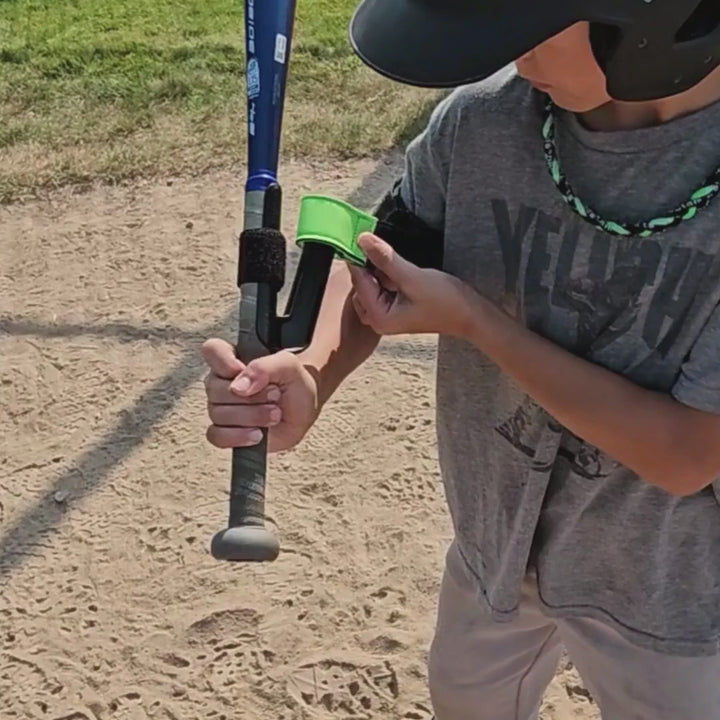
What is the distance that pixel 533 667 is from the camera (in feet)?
4.70

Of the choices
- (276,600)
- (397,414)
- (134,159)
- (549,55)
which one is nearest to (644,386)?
(549,55)

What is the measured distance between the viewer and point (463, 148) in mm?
1165

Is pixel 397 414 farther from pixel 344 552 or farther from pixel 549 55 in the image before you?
pixel 549 55

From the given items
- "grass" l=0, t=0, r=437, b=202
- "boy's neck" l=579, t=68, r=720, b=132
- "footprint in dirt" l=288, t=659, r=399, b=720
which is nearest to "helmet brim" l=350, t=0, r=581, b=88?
"boy's neck" l=579, t=68, r=720, b=132

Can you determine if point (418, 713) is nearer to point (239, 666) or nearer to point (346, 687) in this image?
point (346, 687)

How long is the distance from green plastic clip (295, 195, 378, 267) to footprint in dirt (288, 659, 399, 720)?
0.97 m

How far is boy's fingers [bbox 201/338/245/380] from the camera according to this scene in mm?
1094

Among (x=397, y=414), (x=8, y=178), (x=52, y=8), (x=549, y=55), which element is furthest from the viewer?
(x=52, y=8)

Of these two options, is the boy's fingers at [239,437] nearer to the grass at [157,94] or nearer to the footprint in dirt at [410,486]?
the footprint in dirt at [410,486]

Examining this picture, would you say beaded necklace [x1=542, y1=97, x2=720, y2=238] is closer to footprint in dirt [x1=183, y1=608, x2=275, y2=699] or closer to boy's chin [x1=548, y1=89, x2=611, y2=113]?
boy's chin [x1=548, y1=89, x2=611, y2=113]

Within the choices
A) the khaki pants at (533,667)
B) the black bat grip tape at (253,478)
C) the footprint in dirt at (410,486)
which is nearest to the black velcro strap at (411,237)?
the black bat grip tape at (253,478)

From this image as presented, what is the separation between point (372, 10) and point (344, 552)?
4.17ft

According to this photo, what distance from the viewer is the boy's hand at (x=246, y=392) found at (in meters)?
1.09

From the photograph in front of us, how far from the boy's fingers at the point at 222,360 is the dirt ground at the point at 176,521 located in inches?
36.0
